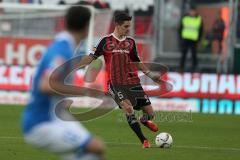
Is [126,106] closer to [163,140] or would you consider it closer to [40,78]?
[163,140]

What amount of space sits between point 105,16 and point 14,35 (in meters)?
2.98

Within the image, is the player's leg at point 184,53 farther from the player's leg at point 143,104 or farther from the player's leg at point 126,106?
the player's leg at point 126,106

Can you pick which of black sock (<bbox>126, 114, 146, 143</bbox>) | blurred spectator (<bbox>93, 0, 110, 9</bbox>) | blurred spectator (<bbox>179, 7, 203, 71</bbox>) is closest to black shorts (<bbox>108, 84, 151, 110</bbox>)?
black sock (<bbox>126, 114, 146, 143</bbox>)

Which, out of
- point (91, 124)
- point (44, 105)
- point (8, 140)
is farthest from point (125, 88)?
point (44, 105)

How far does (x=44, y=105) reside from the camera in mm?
7512

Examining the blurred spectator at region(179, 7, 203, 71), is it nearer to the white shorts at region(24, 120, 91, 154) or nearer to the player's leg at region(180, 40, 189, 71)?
the player's leg at region(180, 40, 189, 71)

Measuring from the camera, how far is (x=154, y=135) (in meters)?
16.0

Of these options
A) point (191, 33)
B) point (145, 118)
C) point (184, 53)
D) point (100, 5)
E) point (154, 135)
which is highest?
point (145, 118)

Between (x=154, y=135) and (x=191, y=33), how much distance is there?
9720mm

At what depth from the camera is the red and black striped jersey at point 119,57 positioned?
13.8 meters

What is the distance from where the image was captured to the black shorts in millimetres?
13758

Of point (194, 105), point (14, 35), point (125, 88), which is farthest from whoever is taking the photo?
point (14, 35)

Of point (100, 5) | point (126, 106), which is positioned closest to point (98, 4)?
point (100, 5)

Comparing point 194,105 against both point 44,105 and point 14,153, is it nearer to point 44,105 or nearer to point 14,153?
point 14,153
